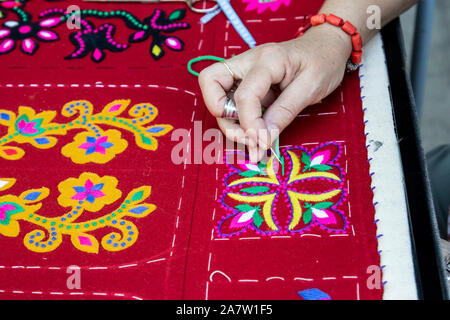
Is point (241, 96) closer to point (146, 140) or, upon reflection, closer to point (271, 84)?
point (271, 84)

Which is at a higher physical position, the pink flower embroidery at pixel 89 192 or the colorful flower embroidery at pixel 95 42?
the colorful flower embroidery at pixel 95 42

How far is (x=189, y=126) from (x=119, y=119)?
0.12m

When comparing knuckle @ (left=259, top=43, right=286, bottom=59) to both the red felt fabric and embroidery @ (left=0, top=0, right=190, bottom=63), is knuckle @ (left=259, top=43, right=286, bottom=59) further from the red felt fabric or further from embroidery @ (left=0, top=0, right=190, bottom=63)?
embroidery @ (left=0, top=0, right=190, bottom=63)

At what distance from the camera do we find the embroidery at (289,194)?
764 millimetres

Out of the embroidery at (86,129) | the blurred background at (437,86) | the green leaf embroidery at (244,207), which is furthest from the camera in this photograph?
the blurred background at (437,86)

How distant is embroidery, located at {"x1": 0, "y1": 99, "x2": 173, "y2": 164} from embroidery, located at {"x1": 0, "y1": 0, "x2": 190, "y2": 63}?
0.14 metres

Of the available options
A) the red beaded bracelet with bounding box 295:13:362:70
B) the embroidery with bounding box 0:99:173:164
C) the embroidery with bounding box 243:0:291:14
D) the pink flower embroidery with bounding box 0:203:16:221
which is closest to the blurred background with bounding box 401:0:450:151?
the embroidery with bounding box 243:0:291:14

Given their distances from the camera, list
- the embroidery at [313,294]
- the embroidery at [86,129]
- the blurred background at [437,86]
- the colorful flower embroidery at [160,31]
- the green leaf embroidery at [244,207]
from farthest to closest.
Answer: the blurred background at [437,86]
the colorful flower embroidery at [160,31]
the embroidery at [86,129]
the green leaf embroidery at [244,207]
the embroidery at [313,294]

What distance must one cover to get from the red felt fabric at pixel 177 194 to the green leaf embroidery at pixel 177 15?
0.03m

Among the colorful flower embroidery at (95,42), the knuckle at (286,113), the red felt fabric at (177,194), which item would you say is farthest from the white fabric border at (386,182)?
the colorful flower embroidery at (95,42)

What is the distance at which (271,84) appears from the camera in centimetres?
86

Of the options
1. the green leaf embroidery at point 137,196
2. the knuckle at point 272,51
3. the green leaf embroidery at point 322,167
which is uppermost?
the knuckle at point 272,51

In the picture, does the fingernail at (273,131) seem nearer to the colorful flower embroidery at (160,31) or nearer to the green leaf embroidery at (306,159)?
the green leaf embroidery at (306,159)

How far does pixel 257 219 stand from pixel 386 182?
7.6 inches
